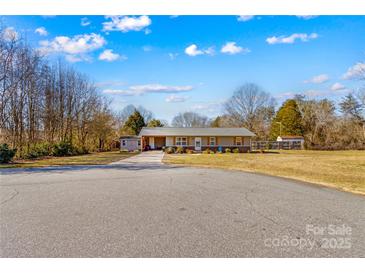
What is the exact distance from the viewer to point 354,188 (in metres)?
7.80

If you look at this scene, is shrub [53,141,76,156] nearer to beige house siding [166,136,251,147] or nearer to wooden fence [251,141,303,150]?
beige house siding [166,136,251,147]

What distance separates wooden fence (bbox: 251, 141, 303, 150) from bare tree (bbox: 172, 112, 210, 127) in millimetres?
26742

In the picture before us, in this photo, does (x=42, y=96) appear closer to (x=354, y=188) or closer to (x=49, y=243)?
(x=49, y=243)

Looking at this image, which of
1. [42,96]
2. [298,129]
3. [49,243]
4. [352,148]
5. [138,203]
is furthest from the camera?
[298,129]

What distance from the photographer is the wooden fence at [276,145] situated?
41.1 meters

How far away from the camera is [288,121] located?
4716cm

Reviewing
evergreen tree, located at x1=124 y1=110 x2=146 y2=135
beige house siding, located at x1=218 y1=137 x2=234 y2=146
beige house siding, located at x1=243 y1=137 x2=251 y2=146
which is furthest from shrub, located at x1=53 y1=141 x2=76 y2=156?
beige house siding, located at x1=243 y1=137 x2=251 y2=146

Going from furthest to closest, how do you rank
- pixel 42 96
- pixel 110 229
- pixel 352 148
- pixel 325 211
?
1. pixel 352 148
2. pixel 42 96
3. pixel 325 211
4. pixel 110 229

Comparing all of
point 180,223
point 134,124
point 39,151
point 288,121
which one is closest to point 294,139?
point 288,121

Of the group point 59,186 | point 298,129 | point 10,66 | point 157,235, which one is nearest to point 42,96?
point 10,66

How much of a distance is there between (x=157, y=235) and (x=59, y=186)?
5.59 metres

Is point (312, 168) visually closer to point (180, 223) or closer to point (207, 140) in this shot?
point (180, 223)

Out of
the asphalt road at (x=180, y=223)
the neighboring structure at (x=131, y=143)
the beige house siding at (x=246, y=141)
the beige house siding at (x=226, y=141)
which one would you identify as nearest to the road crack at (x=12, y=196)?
the asphalt road at (x=180, y=223)

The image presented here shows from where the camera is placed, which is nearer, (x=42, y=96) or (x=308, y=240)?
Answer: (x=308, y=240)
